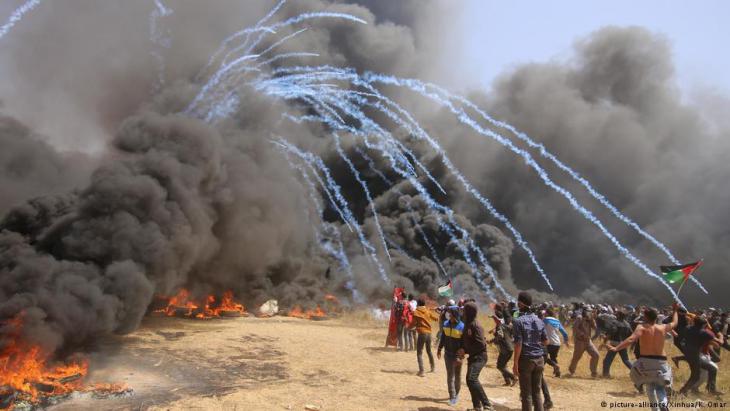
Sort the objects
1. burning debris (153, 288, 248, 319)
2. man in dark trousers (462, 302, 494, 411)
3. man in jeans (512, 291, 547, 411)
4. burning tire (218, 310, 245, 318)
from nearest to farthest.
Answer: man in jeans (512, 291, 547, 411), man in dark trousers (462, 302, 494, 411), burning debris (153, 288, 248, 319), burning tire (218, 310, 245, 318)

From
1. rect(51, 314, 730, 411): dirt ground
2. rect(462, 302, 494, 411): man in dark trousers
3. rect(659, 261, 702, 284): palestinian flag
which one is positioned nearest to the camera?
rect(462, 302, 494, 411): man in dark trousers

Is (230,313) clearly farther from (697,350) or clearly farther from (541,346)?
(697,350)

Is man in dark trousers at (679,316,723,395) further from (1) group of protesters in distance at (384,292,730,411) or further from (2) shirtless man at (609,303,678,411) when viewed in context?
(2) shirtless man at (609,303,678,411)

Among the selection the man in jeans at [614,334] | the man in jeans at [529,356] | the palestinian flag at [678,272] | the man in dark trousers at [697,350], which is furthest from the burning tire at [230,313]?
the man in dark trousers at [697,350]

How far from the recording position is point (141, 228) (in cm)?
1828

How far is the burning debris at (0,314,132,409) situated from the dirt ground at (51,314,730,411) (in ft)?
1.44

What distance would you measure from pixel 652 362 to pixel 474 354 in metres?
3.13

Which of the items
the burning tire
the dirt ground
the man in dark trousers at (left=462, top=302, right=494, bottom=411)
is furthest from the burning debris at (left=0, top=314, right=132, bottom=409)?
the burning tire

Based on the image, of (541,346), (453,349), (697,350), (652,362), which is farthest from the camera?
(697,350)

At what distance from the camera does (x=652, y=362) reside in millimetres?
8172

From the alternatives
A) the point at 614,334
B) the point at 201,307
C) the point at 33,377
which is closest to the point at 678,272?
the point at 614,334

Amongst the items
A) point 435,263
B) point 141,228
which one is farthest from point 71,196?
point 435,263

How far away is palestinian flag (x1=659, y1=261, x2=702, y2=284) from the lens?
18031 mm

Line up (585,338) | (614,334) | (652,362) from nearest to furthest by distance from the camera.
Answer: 1. (652,362)
2. (585,338)
3. (614,334)
